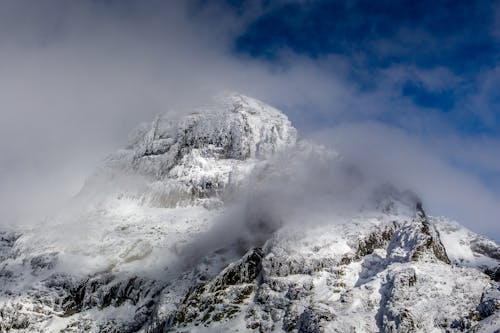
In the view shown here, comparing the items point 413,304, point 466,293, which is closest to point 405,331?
point 413,304

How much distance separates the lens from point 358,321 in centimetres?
19850

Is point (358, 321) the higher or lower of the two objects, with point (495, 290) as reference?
lower

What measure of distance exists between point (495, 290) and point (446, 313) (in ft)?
55.5

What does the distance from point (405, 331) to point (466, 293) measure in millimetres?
28119

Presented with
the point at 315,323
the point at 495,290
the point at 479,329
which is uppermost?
the point at 495,290

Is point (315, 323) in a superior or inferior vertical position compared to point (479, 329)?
inferior

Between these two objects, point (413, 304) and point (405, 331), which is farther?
point (413, 304)

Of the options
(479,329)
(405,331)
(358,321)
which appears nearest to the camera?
(479,329)

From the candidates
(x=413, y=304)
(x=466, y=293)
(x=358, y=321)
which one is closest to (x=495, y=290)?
(x=466, y=293)

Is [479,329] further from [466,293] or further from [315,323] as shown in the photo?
[315,323]

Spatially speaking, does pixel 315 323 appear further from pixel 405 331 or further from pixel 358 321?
pixel 405 331

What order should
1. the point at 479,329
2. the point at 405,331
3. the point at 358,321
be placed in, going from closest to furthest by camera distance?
1. the point at 479,329
2. the point at 405,331
3. the point at 358,321

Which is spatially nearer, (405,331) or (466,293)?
(405,331)

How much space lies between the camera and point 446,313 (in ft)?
630
